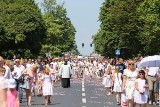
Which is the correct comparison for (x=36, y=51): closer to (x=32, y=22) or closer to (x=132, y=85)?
(x=32, y=22)

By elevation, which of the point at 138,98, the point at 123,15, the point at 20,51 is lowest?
the point at 138,98

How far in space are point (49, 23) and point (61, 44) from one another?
24.0 feet

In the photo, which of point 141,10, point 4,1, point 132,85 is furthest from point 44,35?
point 132,85

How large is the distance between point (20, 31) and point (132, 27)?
13.8 metres

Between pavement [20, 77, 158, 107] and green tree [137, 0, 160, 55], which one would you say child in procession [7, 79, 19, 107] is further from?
green tree [137, 0, 160, 55]

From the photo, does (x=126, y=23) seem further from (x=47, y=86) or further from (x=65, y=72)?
(x=47, y=86)

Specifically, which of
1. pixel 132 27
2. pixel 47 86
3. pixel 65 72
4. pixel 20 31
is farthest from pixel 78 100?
pixel 20 31

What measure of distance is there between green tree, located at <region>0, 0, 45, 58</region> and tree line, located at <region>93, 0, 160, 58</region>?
9.99 metres

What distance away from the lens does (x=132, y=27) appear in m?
67.7

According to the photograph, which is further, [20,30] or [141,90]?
[20,30]

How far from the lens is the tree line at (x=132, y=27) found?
50312mm

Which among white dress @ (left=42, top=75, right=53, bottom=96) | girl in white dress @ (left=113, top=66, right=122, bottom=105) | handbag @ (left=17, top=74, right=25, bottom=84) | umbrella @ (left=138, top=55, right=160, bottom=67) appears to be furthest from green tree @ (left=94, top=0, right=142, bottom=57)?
umbrella @ (left=138, top=55, right=160, bottom=67)

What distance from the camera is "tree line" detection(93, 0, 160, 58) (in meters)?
50.3

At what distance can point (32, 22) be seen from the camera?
71750mm
